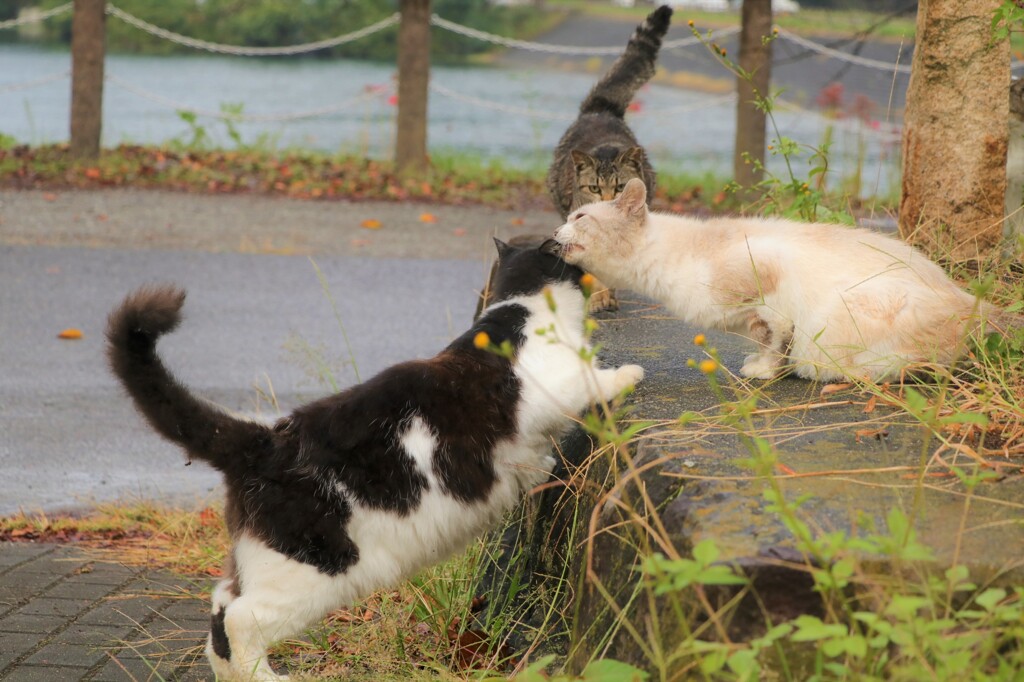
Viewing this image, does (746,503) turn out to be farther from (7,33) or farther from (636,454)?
(7,33)

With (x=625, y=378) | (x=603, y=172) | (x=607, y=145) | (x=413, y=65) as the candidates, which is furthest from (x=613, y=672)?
(x=413, y=65)

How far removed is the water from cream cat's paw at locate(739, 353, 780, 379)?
329 inches

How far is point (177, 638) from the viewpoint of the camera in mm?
3648

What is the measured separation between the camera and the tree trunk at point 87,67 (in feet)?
34.8

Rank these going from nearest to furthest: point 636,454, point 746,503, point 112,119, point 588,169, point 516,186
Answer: point 746,503 < point 636,454 < point 588,169 < point 516,186 < point 112,119

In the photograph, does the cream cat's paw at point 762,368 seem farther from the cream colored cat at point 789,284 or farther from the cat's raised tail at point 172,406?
the cat's raised tail at point 172,406

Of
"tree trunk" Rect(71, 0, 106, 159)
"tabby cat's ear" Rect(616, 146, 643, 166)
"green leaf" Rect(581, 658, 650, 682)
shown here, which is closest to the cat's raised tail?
"green leaf" Rect(581, 658, 650, 682)

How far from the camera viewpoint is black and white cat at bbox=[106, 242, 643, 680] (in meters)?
2.97

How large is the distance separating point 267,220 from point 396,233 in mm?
1236

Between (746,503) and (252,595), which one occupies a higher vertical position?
(746,503)

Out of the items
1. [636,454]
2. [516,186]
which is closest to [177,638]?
Answer: [636,454]

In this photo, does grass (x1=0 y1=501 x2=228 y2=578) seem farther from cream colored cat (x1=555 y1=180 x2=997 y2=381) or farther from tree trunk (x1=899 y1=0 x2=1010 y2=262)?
tree trunk (x1=899 y1=0 x2=1010 y2=262)

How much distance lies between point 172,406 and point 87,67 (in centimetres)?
877

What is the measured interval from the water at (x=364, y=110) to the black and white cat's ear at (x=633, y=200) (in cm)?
837
